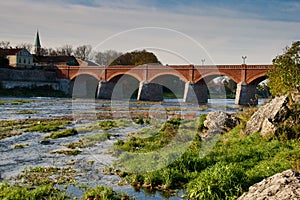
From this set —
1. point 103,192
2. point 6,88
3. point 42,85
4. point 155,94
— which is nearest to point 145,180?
point 103,192

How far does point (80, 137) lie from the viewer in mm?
20641

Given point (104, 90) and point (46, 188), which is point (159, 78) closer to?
point (104, 90)

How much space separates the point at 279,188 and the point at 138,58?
8406 centimetres

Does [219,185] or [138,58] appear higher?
[138,58]

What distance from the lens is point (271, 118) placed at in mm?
15195

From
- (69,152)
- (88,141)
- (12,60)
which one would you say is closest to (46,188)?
(69,152)

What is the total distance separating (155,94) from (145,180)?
65990 millimetres

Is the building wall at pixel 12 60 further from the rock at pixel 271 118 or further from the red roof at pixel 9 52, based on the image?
the rock at pixel 271 118

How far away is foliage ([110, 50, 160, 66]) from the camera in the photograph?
84000mm

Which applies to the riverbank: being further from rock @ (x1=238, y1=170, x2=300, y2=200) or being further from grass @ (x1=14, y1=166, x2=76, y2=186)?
rock @ (x1=238, y1=170, x2=300, y2=200)

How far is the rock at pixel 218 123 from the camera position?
65.1 ft

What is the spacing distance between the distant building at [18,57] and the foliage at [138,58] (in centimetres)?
2617

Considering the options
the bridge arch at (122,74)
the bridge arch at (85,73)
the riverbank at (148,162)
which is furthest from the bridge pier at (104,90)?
the riverbank at (148,162)

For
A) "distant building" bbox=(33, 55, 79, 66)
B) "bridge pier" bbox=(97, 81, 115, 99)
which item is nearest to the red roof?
"distant building" bbox=(33, 55, 79, 66)
